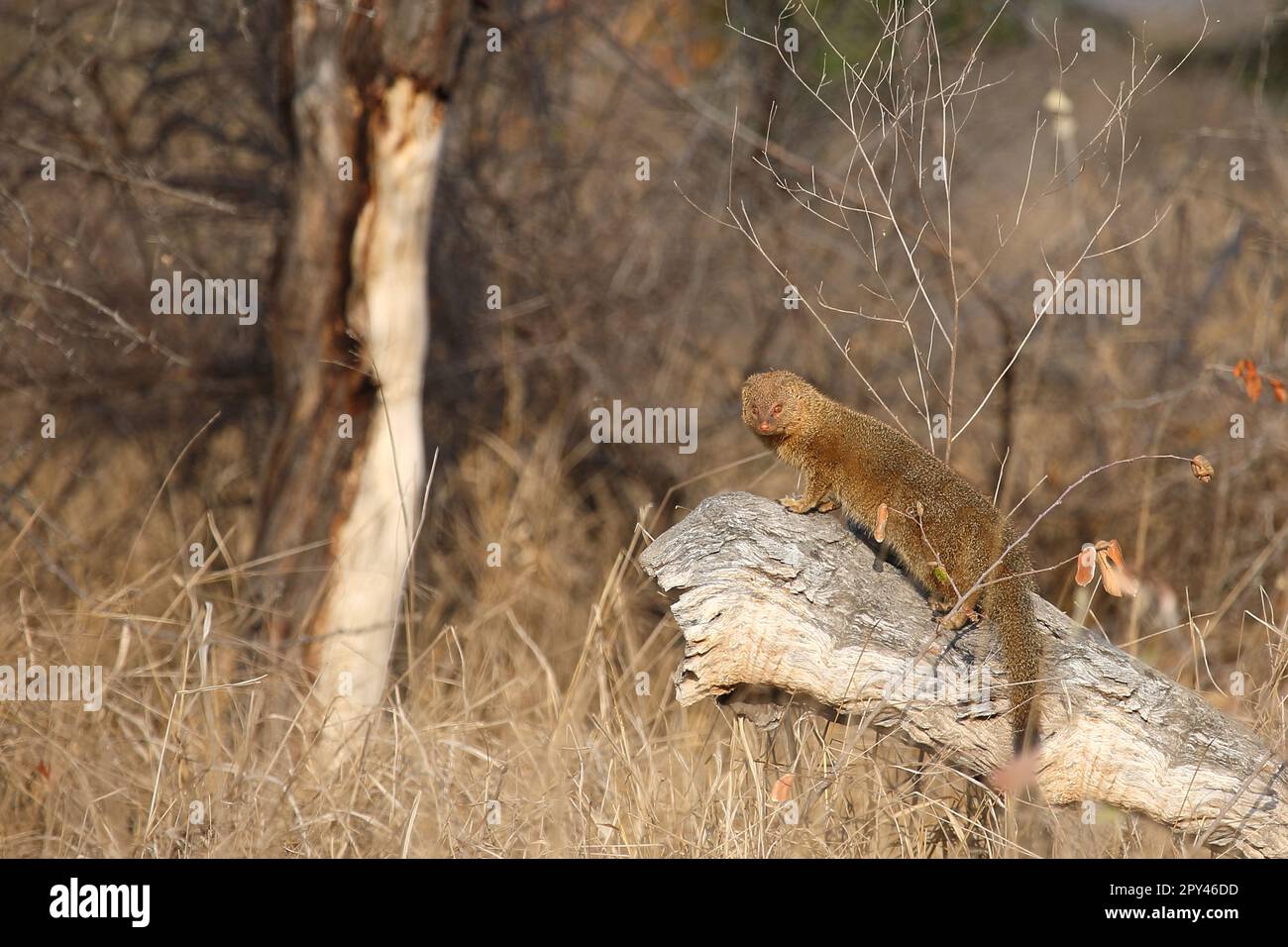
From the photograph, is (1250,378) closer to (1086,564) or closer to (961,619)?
(1086,564)

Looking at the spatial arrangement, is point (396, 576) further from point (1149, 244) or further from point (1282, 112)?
point (1282, 112)

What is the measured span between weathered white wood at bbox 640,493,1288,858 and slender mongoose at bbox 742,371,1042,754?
0.35 ft

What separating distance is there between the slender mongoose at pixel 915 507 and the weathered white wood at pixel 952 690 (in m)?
0.11

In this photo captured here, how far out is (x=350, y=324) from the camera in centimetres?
530

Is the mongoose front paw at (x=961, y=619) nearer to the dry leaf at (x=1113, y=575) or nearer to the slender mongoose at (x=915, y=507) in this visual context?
the slender mongoose at (x=915, y=507)

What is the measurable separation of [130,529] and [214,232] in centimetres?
173

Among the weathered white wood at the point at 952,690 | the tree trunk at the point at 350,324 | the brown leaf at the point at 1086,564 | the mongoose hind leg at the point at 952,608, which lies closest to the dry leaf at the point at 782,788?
the weathered white wood at the point at 952,690

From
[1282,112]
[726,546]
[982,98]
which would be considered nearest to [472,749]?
[726,546]

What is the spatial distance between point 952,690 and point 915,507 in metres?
0.51

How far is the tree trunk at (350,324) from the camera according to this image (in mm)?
5129

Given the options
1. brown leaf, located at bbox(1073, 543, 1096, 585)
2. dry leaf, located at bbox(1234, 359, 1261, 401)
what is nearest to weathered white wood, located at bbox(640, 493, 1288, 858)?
brown leaf, located at bbox(1073, 543, 1096, 585)

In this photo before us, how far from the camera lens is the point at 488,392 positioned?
24.3 ft

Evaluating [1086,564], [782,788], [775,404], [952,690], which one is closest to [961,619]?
[952,690]

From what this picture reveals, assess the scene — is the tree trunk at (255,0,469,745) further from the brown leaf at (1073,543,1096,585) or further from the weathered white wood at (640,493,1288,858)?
the brown leaf at (1073,543,1096,585)
